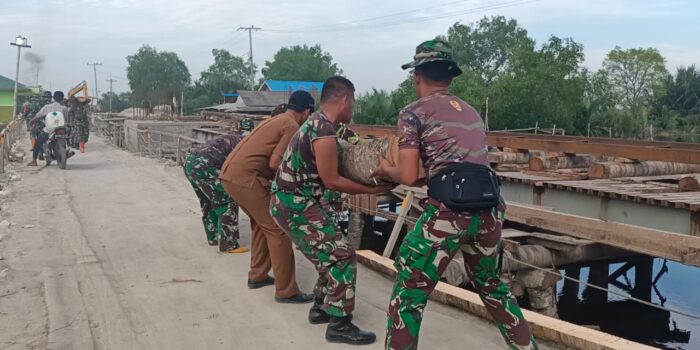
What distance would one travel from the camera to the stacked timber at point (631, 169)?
9.13 meters

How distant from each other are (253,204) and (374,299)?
Result: 1.29 m

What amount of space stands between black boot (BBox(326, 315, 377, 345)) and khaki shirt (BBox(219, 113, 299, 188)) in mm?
1431

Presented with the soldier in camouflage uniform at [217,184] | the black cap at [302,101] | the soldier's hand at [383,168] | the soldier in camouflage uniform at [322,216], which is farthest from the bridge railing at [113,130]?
the soldier's hand at [383,168]

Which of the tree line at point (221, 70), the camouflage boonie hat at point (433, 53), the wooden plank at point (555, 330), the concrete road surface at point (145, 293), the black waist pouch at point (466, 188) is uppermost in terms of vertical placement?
the tree line at point (221, 70)

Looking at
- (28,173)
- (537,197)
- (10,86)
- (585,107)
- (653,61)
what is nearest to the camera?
(537,197)

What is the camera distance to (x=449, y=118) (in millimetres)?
3027

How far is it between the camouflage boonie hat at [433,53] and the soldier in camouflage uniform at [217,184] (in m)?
3.50

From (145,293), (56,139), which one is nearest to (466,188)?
(145,293)

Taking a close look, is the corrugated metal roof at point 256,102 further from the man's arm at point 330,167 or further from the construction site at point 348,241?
the man's arm at point 330,167

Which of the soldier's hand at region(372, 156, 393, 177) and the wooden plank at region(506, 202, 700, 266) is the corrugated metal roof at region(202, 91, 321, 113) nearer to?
the wooden plank at region(506, 202, 700, 266)

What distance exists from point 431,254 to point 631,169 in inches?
291

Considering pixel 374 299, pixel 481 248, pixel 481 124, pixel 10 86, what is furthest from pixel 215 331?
pixel 10 86

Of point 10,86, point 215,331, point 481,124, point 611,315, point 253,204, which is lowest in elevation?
point 611,315

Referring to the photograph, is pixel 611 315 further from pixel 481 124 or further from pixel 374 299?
pixel 481 124
